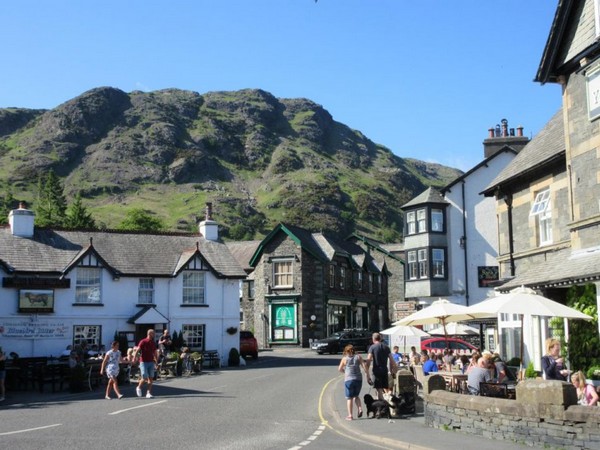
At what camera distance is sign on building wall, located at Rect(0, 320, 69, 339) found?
31312 millimetres

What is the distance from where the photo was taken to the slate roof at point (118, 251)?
109ft

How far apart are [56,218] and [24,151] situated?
9433 centimetres

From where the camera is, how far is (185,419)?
1479cm

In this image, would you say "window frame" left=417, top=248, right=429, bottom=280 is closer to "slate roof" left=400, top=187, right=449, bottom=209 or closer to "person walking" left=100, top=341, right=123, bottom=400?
"slate roof" left=400, top=187, right=449, bottom=209

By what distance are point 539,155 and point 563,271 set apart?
5845 millimetres

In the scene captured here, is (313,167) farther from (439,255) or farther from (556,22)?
(556,22)

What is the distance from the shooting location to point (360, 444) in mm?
12148

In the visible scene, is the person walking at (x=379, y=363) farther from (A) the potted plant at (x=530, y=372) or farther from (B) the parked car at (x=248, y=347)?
(B) the parked car at (x=248, y=347)

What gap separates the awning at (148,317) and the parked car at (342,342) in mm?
13266

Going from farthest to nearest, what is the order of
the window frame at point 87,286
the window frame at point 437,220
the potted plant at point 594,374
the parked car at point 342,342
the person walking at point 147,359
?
the parked car at point 342,342, the window frame at point 437,220, the window frame at point 87,286, the person walking at point 147,359, the potted plant at point 594,374

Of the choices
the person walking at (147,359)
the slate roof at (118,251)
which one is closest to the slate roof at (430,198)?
the slate roof at (118,251)

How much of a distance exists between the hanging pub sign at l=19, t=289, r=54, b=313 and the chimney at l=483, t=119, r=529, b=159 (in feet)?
87.6

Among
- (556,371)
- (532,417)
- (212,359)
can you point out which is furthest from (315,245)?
(532,417)

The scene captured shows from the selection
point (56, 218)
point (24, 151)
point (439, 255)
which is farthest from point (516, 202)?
point (24, 151)
